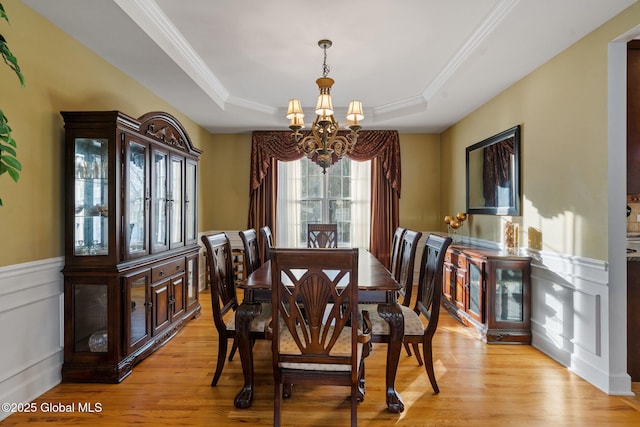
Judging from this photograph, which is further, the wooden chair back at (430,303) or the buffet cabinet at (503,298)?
the buffet cabinet at (503,298)

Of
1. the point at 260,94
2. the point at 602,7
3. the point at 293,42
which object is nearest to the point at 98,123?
the point at 293,42

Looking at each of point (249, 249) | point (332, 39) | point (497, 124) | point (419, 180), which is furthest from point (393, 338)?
point (419, 180)

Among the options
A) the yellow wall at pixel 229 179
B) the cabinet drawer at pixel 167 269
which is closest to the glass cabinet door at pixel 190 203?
the cabinet drawer at pixel 167 269

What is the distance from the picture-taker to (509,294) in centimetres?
337

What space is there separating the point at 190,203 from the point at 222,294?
1.79 meters

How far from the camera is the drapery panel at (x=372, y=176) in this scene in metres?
5.63

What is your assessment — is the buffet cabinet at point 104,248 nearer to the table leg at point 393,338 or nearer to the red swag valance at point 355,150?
the table leg at point 393,338

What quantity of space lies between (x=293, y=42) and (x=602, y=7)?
7.14 ft

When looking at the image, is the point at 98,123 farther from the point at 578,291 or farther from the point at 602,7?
the point at 578,291

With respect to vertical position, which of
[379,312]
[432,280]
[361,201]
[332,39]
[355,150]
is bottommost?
[379,312]

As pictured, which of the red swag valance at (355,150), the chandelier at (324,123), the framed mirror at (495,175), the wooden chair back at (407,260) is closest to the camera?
the wooden chair back at (407,260)

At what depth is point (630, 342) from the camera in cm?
258

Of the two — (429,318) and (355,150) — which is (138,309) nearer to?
(429,318)

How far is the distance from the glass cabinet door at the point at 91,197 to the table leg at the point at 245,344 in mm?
1120
